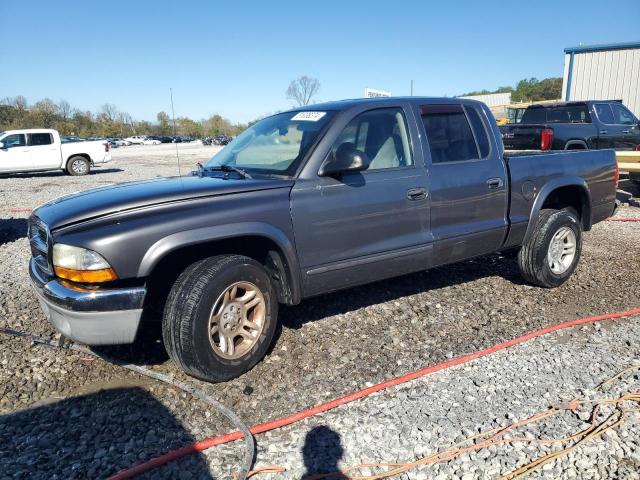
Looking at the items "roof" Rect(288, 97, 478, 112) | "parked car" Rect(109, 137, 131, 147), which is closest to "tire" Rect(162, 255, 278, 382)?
"roof" Rect(288, 97, 478, 112)

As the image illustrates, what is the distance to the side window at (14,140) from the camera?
16.9m

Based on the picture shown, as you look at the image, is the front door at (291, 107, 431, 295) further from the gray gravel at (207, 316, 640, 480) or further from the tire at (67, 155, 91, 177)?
the tire at (67, 155, 91, 177)

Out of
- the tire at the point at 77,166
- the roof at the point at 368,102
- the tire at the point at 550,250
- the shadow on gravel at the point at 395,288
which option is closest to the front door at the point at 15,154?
the tire at the point at 77,166

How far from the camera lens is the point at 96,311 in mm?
2801

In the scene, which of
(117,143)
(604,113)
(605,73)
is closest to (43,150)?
(604,113)

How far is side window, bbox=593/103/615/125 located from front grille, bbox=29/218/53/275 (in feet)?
38.5

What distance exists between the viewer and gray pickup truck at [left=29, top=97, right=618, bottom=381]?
2850mm

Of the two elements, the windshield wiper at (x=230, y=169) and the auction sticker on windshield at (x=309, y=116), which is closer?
the windshield wiper at (x=230, y=169)

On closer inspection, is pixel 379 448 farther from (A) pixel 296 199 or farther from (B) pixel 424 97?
(B) pixel 424 97

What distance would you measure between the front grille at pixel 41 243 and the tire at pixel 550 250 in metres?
3.99

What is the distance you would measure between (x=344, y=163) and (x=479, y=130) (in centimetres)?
170

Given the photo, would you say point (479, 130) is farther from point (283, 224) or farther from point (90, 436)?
point (90, 436)

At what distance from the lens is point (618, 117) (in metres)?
11.5

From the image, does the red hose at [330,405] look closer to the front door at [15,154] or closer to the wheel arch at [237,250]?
the wheel arch at [237,250]
